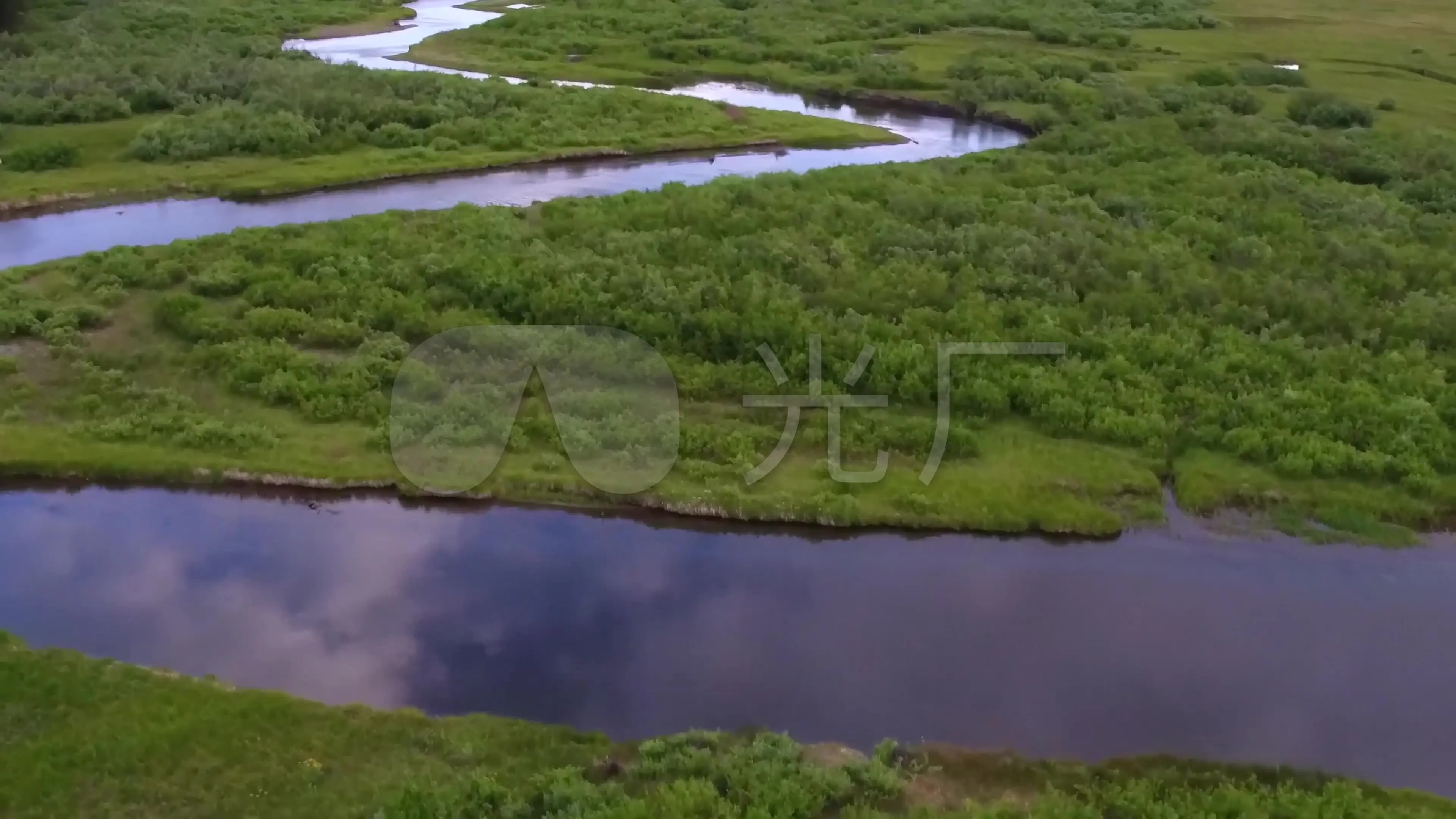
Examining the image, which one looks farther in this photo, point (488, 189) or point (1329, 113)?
point (1329, 113)

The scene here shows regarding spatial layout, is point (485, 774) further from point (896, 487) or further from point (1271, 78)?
point (1271, 78)

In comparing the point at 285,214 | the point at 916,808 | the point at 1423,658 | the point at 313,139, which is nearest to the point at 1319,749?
the point at 1423,658

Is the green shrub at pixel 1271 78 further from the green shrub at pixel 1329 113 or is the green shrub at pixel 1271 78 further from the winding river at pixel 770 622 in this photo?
the winding river at pixel 770 622

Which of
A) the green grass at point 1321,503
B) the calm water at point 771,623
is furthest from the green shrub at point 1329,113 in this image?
the calm water at point 771,623

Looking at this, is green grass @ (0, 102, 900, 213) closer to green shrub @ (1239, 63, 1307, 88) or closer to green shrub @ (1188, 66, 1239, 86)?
green shrub @ (1188, 66, 1239, 86)

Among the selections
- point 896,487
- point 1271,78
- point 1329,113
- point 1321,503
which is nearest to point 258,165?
point 896,487

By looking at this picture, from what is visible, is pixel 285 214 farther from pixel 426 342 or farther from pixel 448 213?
→ pixel 426 342
